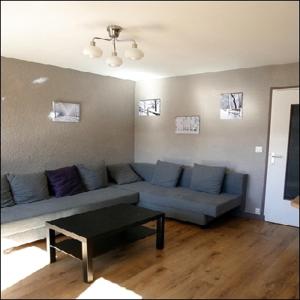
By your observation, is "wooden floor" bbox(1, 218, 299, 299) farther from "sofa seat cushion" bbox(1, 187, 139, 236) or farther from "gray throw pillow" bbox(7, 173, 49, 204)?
"gray throw pillow" bbox(7, 173, 49, 204)

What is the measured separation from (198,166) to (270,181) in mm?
1936

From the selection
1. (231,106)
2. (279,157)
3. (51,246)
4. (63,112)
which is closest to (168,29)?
(231,106)

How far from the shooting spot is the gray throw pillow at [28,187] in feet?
6.73

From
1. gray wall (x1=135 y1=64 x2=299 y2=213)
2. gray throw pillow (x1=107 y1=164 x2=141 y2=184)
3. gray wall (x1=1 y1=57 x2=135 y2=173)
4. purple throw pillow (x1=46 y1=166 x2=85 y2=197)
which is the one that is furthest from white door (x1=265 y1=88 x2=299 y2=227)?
gray throw pillow (x1=107 y1=164 x2=141 y2=184)

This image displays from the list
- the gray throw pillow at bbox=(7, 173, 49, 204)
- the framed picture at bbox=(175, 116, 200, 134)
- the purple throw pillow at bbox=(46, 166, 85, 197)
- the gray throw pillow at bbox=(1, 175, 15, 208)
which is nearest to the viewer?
the gray throw pillow at bbox=(1, 175, 15, 208)

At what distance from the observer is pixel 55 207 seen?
9.11ft

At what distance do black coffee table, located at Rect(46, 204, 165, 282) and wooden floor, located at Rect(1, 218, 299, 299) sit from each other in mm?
152

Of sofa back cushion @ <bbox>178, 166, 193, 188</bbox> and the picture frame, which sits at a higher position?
the picture frame

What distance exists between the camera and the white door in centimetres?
160

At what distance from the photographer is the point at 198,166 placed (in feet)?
12.2

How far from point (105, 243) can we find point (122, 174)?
1.83 metres

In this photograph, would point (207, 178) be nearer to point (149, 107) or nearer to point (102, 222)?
point (149, 107)

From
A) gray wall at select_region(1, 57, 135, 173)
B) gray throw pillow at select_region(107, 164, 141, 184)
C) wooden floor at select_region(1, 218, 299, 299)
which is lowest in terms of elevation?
wooden floor at select_region(1, 218, 299, 299)

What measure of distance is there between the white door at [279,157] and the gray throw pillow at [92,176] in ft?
7.93
